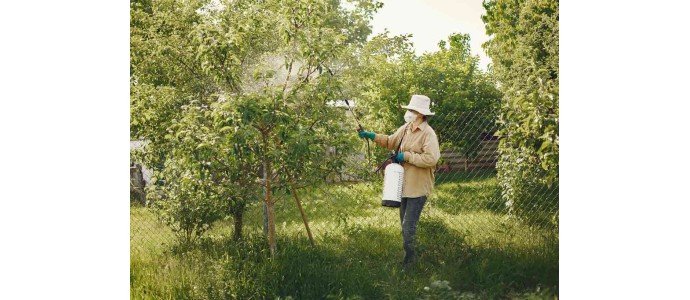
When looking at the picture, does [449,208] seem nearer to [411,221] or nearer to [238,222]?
[411,221]

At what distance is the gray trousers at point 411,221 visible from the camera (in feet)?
12.7

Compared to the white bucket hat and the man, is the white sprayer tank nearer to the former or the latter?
the man

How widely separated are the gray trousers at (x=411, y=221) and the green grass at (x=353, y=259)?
0.13 meters

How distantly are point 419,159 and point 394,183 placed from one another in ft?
0.86

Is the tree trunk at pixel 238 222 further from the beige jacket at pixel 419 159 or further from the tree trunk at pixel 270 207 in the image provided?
the beige jacket at pixel 419 159

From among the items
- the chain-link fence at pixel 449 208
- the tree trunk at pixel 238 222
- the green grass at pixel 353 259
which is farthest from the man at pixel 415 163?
the tree trunk at pixel 238 222

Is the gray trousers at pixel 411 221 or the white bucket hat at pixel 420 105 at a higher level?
the white bucket hat at pixel 420 105

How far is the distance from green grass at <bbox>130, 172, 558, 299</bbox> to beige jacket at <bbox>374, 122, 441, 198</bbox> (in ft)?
1.73

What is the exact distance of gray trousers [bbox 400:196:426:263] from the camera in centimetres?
386

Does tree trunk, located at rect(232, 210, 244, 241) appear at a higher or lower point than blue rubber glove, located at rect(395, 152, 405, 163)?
lower

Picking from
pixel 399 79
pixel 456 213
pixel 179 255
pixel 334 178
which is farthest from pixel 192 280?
pixel 399 79

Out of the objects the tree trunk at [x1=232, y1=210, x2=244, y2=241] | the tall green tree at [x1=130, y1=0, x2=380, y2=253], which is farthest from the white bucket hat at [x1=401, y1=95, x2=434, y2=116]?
the tree trunk at [x1=232, y1=210, x2=244, y2=241]

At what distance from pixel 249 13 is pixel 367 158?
149cm

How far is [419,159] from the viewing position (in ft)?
12.3
